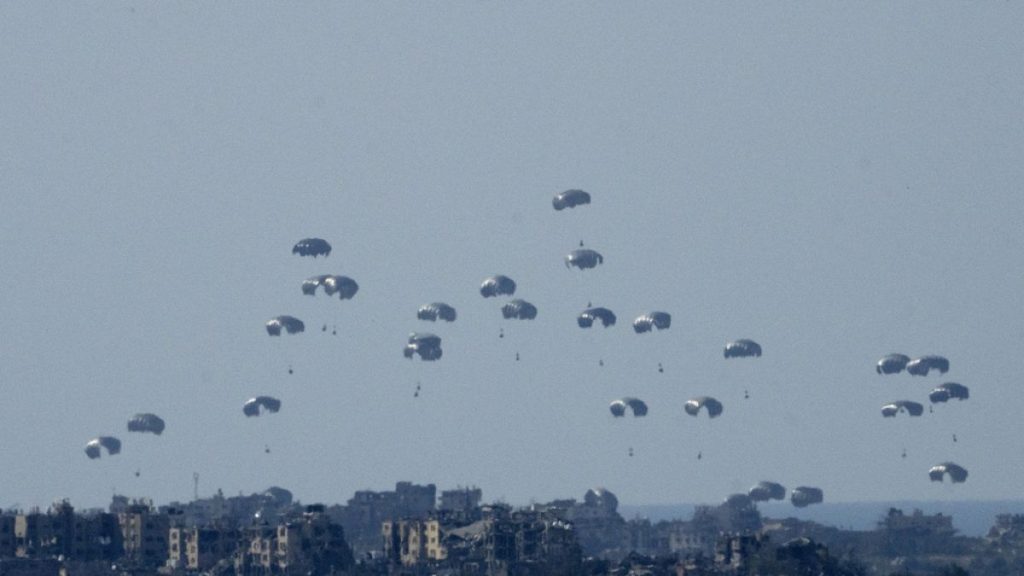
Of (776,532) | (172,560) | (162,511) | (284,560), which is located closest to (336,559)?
(284,560)

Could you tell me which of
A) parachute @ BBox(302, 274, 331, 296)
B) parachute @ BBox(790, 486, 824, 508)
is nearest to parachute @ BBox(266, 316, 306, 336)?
parachute @ BBox(302, 274, 331, 296)

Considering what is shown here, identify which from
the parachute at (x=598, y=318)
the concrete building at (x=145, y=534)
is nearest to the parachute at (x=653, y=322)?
the parachute at (x=598, y=318)

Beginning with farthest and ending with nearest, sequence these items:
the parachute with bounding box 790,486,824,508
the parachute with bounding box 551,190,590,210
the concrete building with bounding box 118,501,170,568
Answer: the parachute with bounding box 790,486,824,508 → the concrete building with bounding box 118,501,170,568 → the parachute with bounding box 551,190,590,210

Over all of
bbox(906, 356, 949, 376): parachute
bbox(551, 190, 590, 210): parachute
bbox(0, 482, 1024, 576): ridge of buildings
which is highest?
bbox(551, 190, 590, 210): parachute

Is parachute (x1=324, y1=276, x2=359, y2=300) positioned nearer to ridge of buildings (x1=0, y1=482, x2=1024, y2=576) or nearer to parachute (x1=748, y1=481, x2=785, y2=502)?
ridge of buildings (x1=0, y1=482, x2=1024, y2=576)

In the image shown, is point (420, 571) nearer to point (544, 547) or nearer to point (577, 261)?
point (544, 547)

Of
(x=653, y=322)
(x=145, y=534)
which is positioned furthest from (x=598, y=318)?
(x=145, y=534)

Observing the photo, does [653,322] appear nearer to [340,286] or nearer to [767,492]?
[340,286]
